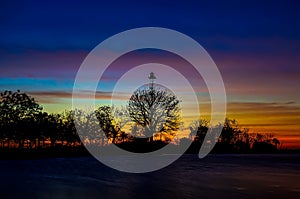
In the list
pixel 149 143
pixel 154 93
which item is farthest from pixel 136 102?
pixel 149 143

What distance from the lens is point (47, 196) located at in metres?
25.0

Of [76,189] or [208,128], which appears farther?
[208,128]

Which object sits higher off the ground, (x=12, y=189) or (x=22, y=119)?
(x=22, y=119)

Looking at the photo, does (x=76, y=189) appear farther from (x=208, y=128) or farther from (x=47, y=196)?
(x=208, y=128)

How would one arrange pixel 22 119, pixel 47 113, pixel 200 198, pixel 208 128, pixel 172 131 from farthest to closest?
pixel 208 128 → pixel 47 113 → pixel 22 119 → pixel 172 131 → pixel 200 198

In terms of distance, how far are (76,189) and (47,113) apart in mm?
88836

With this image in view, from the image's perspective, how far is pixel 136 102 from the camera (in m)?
91.3

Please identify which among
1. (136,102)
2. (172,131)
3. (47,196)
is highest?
(136,102)

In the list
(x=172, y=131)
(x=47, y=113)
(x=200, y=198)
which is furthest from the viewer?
(x=47, y=113)

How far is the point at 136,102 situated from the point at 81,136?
39481mm

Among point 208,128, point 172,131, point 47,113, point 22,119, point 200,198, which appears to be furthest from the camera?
point 208,128

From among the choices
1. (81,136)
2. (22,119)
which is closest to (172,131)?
(22,119)

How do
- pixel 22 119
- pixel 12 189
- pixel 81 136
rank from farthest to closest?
1. pixel 81 136
2. pixel 22 119
3. pixel 12 189

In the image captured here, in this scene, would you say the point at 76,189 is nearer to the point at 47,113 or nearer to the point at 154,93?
the point at 154,93
